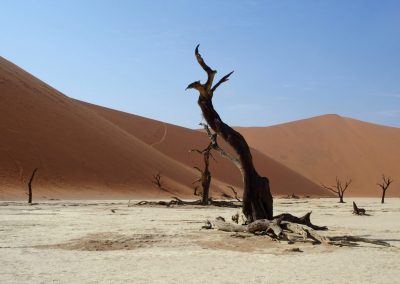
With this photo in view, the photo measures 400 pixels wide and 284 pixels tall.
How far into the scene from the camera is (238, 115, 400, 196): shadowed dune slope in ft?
266

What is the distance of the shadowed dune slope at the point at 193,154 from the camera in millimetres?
69250

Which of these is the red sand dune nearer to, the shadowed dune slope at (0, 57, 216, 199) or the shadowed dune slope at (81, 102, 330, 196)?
the shadowed dune slope at (0, 57, 216, 199)

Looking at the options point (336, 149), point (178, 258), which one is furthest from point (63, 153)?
→ point (336, 149)

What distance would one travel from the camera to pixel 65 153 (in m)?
42.1

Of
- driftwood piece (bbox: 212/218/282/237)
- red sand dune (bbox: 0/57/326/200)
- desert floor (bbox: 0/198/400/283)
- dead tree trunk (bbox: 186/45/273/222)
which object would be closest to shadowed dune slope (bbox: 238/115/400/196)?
red sand dune (bbox: 0/57/326/200)

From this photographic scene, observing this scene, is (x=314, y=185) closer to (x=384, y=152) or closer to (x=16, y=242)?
(x=384, y=152)

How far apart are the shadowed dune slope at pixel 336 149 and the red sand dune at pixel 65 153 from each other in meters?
32.2

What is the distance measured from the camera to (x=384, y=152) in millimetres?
89062

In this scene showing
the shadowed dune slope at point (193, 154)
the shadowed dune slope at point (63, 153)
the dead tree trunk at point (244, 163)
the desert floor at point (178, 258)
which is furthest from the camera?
the shadowed dune slope at point (193, 154)

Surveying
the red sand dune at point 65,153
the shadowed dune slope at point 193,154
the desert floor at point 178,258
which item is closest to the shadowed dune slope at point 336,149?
the shadowed dune slope at point 193,154

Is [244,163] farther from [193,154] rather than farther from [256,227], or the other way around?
[193,154]

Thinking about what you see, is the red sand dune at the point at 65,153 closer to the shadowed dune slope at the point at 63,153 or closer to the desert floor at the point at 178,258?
the shadowed dune slope at the point at 63,153

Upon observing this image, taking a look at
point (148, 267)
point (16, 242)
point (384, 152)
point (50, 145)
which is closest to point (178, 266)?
point (148, 267)

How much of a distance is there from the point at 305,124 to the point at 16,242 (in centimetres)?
10010
